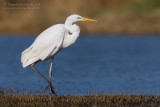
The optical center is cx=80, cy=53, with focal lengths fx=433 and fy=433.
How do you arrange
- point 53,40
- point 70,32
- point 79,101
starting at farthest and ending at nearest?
point 70,32
point 53,40
point 79,101

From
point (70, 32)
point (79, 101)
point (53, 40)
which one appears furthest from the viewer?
point (70, 32)

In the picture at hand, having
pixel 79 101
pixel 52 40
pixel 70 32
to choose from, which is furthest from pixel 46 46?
pixel 79 101

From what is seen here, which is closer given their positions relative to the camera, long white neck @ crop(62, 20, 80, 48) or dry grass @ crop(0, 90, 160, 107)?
dry grass @ crop(0, 90, 160, 107)

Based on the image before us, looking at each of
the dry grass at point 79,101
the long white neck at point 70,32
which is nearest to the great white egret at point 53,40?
the long white neck at point 70,32

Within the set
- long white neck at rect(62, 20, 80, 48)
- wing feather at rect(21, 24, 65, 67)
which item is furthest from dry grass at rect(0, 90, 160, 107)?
long white neck at rect(62, 20, 80, 48)

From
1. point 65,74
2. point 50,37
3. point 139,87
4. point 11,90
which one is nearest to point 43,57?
point 50,37

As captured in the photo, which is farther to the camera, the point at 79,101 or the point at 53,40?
the point at 53,40

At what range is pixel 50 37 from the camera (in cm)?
1041

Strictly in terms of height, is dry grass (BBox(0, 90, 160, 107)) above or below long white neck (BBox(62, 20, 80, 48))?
below

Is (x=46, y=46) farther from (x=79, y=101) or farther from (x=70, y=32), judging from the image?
(x=79, y=101)

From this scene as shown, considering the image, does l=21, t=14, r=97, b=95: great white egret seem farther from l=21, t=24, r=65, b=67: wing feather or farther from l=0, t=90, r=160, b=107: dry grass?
l=0, t=90, r=160, b=107: dry grass

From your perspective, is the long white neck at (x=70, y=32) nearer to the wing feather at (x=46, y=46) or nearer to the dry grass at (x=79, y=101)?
A: the wing feather at (x=46, y=46)

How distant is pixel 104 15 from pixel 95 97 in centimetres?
3091

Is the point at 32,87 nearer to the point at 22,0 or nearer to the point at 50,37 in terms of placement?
the point at 50,37
